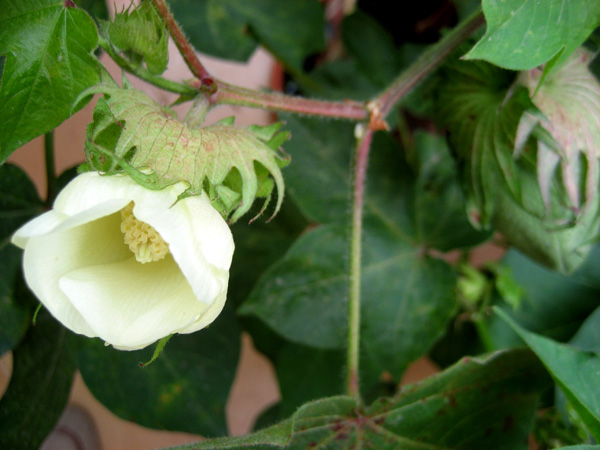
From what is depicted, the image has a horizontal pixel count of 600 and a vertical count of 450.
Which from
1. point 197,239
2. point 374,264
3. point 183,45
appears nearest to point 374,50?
point 374,264

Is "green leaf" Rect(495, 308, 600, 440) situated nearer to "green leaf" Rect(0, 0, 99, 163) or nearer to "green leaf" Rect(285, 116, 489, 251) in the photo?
"green leaf" Rect(285, 116, 489, 251)

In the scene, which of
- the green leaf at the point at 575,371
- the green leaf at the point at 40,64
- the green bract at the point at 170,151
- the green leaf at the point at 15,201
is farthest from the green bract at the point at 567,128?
the green leaf at the point at 15,201

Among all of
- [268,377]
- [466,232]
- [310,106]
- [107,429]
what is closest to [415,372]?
[268,377]

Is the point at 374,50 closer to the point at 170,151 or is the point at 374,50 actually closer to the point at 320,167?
the point at 320,167

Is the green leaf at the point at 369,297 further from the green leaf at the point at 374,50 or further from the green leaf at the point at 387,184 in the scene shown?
the green leaf at the point at 374,50

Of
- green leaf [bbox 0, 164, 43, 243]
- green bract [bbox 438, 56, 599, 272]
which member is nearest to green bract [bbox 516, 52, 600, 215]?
green bract [bbox 438, 56, 599, 272]

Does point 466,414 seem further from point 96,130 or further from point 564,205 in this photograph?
point 96,130
